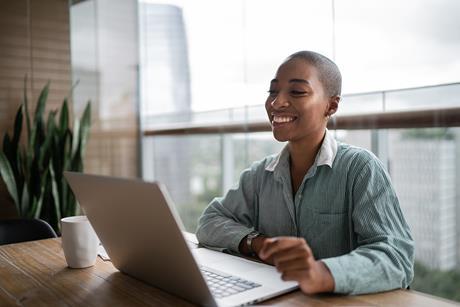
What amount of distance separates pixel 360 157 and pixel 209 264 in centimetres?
51

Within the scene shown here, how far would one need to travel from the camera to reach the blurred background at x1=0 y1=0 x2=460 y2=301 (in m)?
1.90

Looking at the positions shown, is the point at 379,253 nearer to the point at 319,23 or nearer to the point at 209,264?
the point at 209,264

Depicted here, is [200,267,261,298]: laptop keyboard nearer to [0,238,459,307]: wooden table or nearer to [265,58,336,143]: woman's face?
[0,238,459,307]: wooden table

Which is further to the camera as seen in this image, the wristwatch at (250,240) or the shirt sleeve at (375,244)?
the wristwatch at (250,240)

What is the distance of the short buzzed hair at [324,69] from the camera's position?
132 centimetres

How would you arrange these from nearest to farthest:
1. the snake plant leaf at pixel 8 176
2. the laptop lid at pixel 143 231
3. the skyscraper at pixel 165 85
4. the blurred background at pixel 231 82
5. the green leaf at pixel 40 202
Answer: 1. the laptop lid at pixel 143 231
2. the blurred background at pixel 231 82
3. the snake plant leaf at pixel 8 176
4. the green leaf at pixel 40 202
5. the skyscraper at pixel 165 85

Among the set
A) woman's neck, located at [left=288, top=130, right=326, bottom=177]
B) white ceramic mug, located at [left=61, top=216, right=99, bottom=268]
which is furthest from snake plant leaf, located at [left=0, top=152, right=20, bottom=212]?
woman's neck, located at [left=288, top=130, right=326, bottom=177]

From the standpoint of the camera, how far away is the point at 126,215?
894mm

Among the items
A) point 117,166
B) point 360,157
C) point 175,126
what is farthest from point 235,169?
point 360,157

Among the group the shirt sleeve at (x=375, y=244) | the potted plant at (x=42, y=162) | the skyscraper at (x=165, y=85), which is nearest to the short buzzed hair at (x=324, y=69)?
the shirt sleeve at (x=375, y=244)

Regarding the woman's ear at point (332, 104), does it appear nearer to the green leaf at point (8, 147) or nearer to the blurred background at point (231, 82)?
the blurred background at point (231, 82)

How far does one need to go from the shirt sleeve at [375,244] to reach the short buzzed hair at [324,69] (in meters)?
0.26

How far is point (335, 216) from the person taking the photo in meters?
1.24

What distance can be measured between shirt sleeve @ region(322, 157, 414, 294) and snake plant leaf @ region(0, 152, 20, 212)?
254 centimetres
